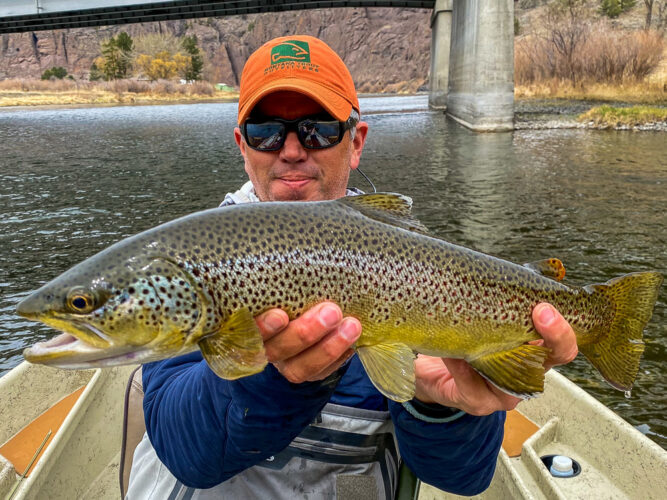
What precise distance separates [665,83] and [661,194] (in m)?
23.2

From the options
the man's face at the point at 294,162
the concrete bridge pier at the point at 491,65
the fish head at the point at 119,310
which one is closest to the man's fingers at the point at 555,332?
the fish head at the point at 119,310

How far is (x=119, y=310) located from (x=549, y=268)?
5.86ft

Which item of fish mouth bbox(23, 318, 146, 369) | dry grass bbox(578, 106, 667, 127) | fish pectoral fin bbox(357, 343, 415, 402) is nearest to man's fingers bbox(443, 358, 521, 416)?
fish pectoral fin bbox(357, 343, 415, 402)

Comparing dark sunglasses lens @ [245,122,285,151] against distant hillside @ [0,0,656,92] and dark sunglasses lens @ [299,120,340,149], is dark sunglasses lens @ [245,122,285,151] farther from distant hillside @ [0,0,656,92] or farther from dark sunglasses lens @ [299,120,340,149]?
distant hillside @ [0,0,656,92]

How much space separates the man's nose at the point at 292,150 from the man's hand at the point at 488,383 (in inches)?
57.5

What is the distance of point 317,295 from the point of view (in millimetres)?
1932

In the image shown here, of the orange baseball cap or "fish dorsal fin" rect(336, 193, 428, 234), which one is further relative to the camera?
the orange baseball cap

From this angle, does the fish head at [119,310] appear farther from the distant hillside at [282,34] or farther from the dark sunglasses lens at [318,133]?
the distant hillside at [282,34]

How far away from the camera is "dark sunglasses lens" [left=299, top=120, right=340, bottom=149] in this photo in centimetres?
305

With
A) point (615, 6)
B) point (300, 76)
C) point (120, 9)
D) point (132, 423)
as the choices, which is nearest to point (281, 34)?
point (615, 6)

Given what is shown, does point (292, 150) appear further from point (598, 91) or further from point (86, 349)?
point (598, 91)

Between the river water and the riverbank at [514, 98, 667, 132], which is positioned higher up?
the riverbank at [514, 98, 667, 132]

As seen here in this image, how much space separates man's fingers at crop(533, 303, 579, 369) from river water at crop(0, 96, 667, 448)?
3910 millimetres

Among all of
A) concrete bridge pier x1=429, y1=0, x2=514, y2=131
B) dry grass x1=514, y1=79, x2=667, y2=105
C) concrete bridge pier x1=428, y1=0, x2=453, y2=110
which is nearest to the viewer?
concrete bridge pier x1=429, y1=0, x2=514, y2=131
